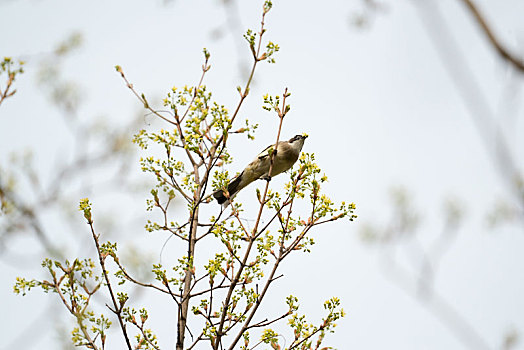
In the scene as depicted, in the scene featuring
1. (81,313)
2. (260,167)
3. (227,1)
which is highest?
(260,167)

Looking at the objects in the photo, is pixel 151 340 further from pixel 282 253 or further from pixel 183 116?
pixel 183 116

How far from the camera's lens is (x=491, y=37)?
1182mm

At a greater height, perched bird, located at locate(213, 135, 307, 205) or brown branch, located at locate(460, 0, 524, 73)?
perched bird, located at locate(213, 135, 307, 205)

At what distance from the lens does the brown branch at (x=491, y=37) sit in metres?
1.13

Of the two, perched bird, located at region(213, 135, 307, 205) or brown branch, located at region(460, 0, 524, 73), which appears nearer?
brown branch, located at region(460, 0, 524, 73)

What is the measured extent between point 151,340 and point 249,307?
72 cm

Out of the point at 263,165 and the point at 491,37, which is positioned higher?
the point at 263,165

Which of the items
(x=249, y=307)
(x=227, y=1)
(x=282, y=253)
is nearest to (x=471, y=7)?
(x=227, y=1)

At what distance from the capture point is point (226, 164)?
4312 mm

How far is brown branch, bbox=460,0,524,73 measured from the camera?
1.13 m

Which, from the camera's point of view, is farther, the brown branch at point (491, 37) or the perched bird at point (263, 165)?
the perched bird at point (263, 165)

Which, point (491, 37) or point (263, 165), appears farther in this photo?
point (263, 165)

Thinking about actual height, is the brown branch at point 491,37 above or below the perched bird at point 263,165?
below

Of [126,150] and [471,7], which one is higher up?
[126,150]
